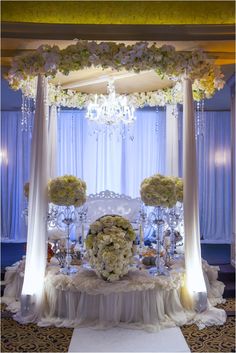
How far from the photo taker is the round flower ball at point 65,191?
387 centimetres

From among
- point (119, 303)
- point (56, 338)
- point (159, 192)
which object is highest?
point (159, 192)

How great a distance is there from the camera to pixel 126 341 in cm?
321

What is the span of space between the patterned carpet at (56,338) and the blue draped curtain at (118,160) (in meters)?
4.67

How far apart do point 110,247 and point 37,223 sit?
82 cm

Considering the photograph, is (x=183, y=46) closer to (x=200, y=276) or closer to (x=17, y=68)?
(x=17, y=68)

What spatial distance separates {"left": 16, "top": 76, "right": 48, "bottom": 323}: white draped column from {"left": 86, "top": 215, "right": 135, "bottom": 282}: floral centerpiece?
0.53 meters

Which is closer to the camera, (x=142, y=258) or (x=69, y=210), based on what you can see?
(x=69, y=210)

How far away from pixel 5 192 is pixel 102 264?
529cm

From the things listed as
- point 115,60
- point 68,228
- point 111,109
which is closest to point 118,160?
point 111,109

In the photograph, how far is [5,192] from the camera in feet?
27.0

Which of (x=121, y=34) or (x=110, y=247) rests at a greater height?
(x=121, y=34)

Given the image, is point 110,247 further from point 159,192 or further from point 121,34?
point 121,34

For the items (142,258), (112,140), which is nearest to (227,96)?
(112,140)

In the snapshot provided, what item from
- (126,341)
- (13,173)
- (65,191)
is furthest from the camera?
(13,173)
